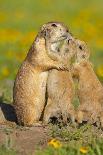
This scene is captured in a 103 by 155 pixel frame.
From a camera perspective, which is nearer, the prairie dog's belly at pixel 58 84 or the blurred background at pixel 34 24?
the prairie dog's belly at pixel 58 84

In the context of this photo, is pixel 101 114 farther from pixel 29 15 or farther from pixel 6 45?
pixel 29 15

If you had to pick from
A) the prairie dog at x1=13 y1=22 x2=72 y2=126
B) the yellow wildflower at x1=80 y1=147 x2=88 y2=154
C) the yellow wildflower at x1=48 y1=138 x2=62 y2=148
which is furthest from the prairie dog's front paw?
the yellow wildflower at x1=80 y1=147 x2=88 y2=154

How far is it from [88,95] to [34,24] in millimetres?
12174

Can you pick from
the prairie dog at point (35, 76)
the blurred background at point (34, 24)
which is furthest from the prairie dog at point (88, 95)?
the blurred background at point (34, 24)

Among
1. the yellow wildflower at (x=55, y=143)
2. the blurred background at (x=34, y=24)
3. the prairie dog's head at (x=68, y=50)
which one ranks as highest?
the blurred background at (x=34, y=24)

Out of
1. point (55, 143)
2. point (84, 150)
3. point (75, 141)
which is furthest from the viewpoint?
point (75, 141)

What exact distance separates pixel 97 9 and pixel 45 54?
53.1 feet

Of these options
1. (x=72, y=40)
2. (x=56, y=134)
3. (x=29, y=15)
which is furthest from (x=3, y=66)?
(x=29, y=15)

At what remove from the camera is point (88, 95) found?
8.29m

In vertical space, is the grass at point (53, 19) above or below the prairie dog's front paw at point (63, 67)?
above

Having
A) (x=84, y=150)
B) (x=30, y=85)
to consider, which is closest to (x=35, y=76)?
(x=30, y=85)

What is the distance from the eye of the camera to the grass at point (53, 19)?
720cm

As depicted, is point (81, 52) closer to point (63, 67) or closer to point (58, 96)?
point (63, 67)

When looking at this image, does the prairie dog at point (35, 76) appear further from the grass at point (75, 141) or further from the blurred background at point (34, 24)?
the blurred background at point (34, 24)
